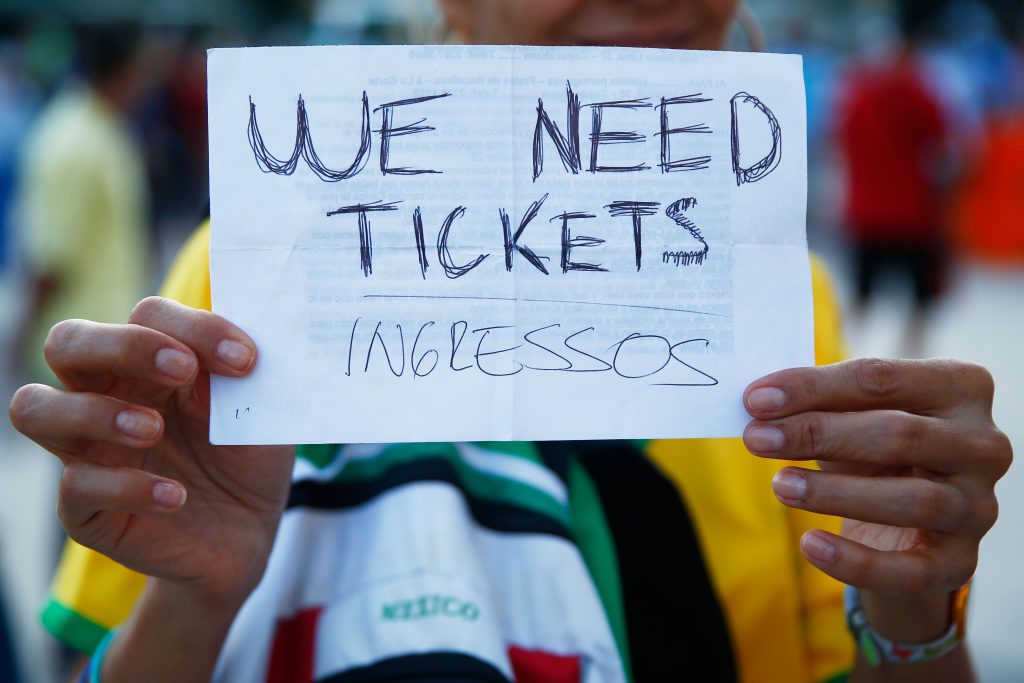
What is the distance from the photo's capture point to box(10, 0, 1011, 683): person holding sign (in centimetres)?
108

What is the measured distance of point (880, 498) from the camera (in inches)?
42.7

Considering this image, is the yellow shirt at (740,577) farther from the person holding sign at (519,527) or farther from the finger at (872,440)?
the finger at (872,440)

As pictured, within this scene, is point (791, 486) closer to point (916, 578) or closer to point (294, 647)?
point (916, 578)

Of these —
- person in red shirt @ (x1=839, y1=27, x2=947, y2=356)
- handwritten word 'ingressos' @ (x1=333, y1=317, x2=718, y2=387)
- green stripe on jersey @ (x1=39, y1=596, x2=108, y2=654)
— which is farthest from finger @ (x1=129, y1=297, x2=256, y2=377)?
person in red shirt @ (x1=839, y1=27, x2=947, y2=356)

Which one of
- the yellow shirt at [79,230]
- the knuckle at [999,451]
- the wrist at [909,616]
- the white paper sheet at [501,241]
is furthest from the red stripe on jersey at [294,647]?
the yellow shirt at [79,230]

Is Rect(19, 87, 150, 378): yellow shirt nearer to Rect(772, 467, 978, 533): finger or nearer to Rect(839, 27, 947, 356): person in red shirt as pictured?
Rect(772, 467, 978, 533): finger

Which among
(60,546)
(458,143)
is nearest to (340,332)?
(458,143)

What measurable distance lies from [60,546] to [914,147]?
206 inches

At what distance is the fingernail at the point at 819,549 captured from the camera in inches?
43.4

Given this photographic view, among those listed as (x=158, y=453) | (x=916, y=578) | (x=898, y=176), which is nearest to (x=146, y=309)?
(x=158, y=453)

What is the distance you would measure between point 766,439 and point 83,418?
0.69 metres

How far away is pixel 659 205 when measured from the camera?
3.72ft

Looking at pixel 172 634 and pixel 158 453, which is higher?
pixel 158 453

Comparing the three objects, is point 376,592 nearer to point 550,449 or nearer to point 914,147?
point 550,449
